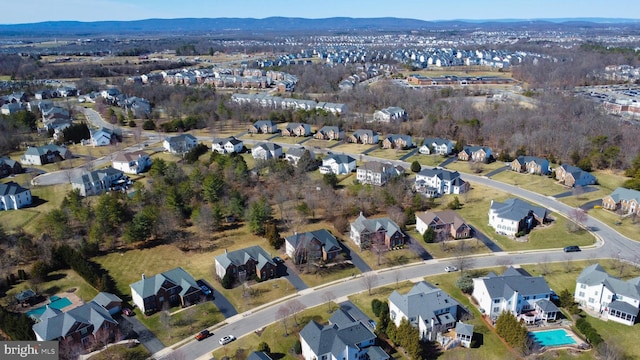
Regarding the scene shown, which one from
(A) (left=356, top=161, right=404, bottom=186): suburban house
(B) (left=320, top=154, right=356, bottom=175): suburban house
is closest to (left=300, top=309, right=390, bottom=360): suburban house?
(A) (left=356, top=161, right=404, bottom=186): suburban house

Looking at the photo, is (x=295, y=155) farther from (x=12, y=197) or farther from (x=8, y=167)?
(x=8, y=167)

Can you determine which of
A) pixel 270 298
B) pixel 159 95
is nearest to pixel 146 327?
pixel 270 298

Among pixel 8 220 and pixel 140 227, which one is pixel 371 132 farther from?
pixel 8 220

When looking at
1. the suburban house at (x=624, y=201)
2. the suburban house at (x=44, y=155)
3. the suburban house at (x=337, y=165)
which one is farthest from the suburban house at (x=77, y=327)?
the suburban house at (x=624, y=201)

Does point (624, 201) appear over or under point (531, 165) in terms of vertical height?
under

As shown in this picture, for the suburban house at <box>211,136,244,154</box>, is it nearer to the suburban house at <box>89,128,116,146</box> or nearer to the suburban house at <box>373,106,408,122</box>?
the suburban house at <box>89,128,116,146</box>

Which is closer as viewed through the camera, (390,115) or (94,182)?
(94,182)

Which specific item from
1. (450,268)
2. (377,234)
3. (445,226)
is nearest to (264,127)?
(377,234)
